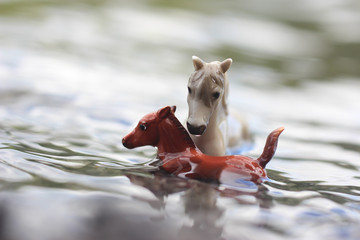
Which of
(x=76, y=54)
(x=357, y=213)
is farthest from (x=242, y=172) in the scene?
(x=76, y=54)

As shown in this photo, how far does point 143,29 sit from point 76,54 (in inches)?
29.3

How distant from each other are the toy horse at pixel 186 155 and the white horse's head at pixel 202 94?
4cm

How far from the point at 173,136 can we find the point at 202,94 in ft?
0.33

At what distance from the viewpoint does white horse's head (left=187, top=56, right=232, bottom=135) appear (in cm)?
94

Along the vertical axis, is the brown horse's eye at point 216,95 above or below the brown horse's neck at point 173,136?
above

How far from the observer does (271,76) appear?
2.59 meters

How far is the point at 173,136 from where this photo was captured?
37.9 inches

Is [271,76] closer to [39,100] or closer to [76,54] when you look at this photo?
[76,54]


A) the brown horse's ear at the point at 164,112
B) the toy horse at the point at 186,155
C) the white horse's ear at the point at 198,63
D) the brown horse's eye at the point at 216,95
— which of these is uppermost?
the white horse's ear at the point at 198,63

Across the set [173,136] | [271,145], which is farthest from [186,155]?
[271,145]

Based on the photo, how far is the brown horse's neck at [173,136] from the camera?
3.14ft

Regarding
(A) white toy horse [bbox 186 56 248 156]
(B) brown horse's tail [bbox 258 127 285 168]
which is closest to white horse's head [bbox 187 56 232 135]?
(A) white toy horse [bbox 186 56 248 156]

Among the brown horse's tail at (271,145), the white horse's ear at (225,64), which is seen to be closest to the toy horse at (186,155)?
the brown horse's tail at (271,145)

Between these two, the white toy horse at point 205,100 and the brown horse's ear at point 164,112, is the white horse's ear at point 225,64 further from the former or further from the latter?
the brown horse's ear at point 164,112
